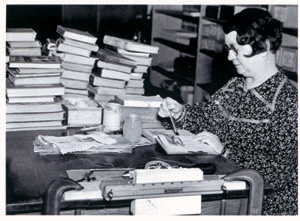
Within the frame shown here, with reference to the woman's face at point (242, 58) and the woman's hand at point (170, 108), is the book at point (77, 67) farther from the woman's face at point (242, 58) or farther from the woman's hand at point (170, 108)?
the woman's face at point (242, 58)

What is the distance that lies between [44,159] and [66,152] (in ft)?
0.32

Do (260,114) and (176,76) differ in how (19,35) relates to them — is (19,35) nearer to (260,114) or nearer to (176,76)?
(260,114)

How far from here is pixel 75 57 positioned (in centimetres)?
248

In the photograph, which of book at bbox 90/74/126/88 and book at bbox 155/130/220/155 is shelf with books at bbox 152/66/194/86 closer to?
book at bbox 90/74/126/88

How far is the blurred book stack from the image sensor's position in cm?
248

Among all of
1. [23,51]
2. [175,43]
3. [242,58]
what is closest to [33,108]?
[23,51]

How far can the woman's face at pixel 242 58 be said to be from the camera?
2.00 meters

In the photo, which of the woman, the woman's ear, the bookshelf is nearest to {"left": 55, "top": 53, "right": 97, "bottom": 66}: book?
the woman

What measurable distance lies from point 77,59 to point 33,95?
1.37 feet

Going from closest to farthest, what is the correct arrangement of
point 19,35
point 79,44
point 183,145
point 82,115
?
point 183,145, point 82,115, point 19,35, point 79,44

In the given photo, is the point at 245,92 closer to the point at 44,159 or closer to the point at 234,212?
the point at 234,212

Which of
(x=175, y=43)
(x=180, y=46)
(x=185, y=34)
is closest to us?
(x=185, y=34)

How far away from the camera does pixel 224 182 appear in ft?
4.40

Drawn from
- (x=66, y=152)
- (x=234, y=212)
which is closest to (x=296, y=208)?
(x=234, y=212)
